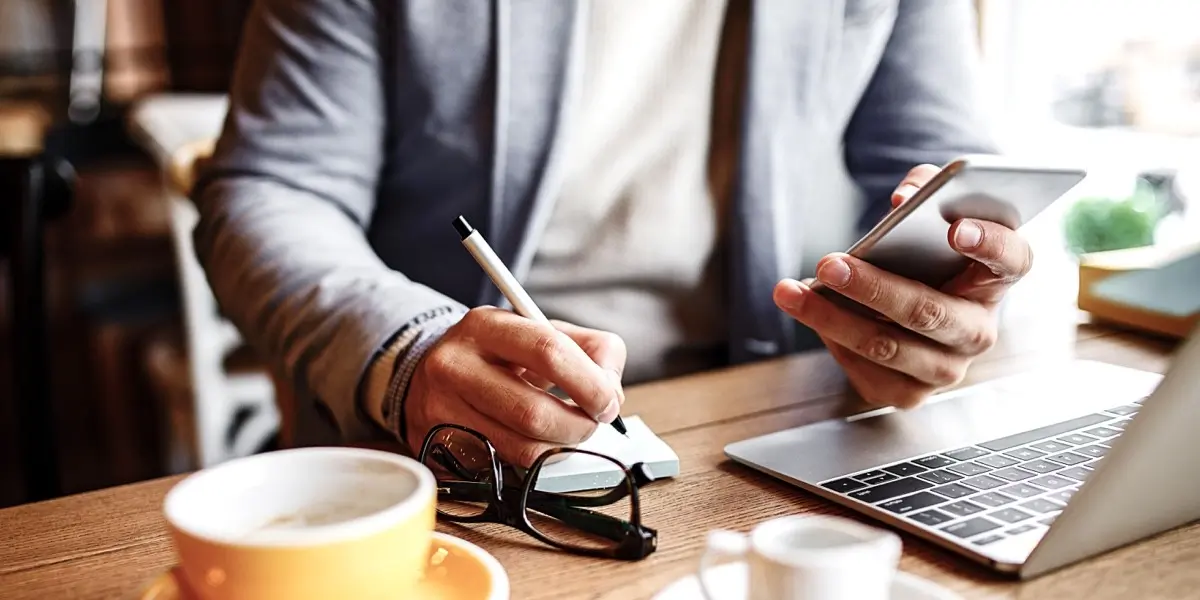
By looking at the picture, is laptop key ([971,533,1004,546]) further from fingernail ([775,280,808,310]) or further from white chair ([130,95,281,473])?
white chair ([130,95,281,473])

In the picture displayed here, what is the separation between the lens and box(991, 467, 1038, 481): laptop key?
57cm

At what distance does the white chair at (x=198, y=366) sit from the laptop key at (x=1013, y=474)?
1435 mm

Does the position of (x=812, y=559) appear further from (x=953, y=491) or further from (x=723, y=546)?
(x=953, y=491)

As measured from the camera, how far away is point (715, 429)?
28.6 inches

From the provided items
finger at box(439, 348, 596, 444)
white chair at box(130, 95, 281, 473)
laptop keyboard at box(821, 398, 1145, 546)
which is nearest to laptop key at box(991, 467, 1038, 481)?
laptop keyboard at box(821, 398, 1145, 546)

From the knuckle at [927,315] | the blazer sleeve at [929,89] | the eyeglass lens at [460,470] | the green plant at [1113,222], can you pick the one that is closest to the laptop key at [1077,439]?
the knuckle at [927,315]

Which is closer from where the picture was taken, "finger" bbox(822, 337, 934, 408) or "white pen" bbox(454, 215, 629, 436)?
"white pen" bbox(454, 215, 629, 436)

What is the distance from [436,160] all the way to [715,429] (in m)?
0.42

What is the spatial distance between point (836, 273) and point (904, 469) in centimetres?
13

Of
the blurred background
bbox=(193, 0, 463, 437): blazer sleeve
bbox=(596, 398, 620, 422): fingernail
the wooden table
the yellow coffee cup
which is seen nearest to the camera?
the yellow coffee cup

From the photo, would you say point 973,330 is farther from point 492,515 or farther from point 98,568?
point 98,568

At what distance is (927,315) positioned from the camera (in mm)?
681

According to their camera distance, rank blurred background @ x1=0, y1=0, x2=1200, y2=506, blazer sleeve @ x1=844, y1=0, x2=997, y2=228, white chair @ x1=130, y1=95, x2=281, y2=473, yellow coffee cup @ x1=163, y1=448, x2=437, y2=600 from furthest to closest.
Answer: white chair @ x1=130, y1=95, x2=281, y2=473 → blurred background @ x1=0, y1=0, x2=1200, y2=506 → blazer sleeve @ x1=844, y1=0, x2=997, y2=228 → yellow coffee cup @ x1=163, y1=448, x2=437, y2=600

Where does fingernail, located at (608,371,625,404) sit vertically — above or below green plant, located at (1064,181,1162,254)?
above
